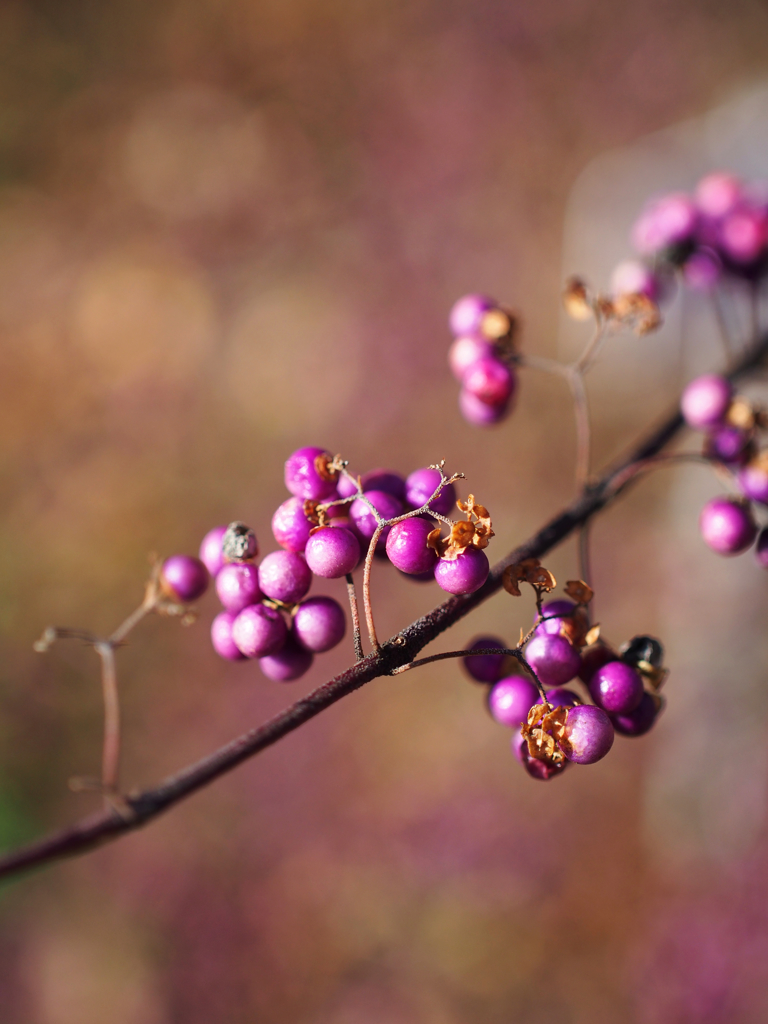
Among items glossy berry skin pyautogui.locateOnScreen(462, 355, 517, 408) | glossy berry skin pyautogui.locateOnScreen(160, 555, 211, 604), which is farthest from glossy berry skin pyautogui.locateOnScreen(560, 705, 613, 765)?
glossy berry skin pyautogui.locateOnScreen(462, 355, 517, 408)

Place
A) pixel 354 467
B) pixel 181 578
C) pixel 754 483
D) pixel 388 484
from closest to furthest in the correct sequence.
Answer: pixel 388 484 < pixel 181 578 < pixel 754 483 < pixel 354 467

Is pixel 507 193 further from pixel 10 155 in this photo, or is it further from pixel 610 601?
pixel 10 155

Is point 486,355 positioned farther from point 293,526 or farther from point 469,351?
point 293,526

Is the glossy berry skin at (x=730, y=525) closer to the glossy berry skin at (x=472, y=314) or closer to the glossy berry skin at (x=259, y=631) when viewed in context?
the glossy berry skin at (x=472, y=314)

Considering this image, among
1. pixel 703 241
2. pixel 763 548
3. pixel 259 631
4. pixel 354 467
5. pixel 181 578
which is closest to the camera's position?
pixel 259 631

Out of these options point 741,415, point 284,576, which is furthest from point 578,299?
point 284,576

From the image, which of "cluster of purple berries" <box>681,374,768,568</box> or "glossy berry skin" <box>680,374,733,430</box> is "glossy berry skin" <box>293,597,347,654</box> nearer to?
"cluster of purple berries" <box>681,374,768,568</box>
